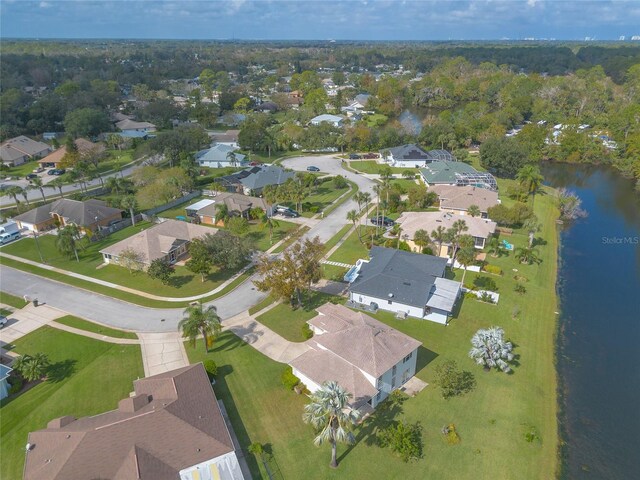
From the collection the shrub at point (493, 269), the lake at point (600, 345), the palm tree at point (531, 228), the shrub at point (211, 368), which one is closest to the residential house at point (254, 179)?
the shrub at point (493, 269)

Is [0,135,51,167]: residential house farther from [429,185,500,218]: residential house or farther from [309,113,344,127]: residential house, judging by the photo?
[429,185,500,218]: residential house

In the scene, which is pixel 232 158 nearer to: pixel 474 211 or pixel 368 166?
pixel 368 166

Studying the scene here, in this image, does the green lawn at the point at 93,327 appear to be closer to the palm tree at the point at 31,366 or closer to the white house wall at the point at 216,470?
the palm tree at the point at 31,366

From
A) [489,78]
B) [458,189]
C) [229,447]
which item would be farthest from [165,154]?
[489,78]

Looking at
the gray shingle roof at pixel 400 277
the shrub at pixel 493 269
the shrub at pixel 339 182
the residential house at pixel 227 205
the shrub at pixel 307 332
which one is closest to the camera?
the shrub at pixel 307 332

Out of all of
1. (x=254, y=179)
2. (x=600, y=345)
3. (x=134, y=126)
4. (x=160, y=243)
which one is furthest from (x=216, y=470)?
(x=134, y=126)

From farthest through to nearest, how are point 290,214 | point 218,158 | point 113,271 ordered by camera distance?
point 218,158, point 290,214, point 113,271

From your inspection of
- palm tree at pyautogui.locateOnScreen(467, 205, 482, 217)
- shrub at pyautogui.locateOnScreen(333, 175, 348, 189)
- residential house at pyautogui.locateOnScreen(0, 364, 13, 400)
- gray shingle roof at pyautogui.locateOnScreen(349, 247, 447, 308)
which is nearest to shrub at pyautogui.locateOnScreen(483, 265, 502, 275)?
gray shingle roof at pyautogui.locateOnScreen(349, 247, 447, 308)
